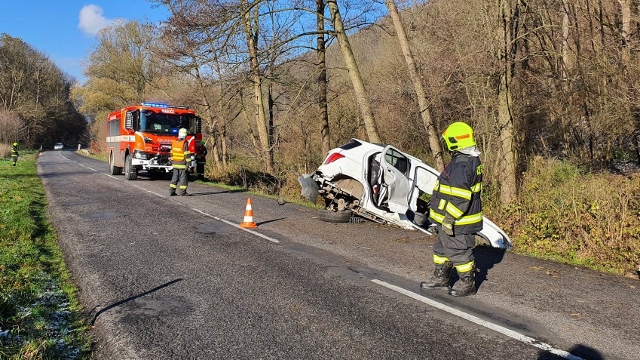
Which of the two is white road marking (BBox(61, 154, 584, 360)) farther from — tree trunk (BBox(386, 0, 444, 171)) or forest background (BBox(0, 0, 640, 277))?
tree trunk (BBox(386, 0, 444, 171))

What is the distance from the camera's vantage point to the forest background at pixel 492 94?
8.45 m

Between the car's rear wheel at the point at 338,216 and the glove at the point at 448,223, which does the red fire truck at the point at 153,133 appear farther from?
the glove at the point at 448,223

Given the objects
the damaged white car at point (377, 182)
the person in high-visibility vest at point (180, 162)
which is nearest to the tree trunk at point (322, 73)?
the person in high-visibility vest at point (180, 162)

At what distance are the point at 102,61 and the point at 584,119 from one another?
45.7 m

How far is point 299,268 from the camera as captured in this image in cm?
610

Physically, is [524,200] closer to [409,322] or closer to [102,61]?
[409,322]

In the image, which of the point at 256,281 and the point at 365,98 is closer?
the point at 256,281

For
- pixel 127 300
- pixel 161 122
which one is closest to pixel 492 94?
pixel 127 300

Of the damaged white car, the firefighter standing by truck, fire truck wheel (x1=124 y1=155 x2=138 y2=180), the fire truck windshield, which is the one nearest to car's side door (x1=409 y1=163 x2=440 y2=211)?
the damaged white car

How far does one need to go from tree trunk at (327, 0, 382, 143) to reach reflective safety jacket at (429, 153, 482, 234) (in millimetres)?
8946

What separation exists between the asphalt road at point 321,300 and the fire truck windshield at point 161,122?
9522 mm

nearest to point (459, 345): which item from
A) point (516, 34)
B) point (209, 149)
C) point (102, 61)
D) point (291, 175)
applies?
point (516, 34)

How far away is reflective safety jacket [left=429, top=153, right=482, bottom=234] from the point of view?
4.96 meters

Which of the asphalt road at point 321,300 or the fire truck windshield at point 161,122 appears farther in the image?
the fire truck windshield at point 161,122
